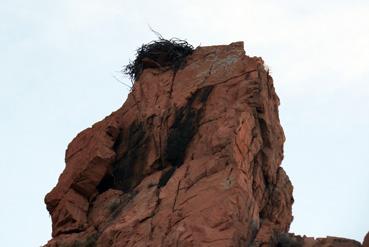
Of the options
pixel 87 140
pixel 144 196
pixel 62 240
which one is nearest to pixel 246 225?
pixel 144 196

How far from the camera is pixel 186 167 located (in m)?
19.2

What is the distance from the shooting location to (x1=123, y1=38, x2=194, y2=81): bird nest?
919 inches

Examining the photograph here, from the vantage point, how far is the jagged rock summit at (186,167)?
1770cm

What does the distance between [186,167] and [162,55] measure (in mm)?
5274

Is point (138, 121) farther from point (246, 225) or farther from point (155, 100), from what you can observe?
point (246, 225)

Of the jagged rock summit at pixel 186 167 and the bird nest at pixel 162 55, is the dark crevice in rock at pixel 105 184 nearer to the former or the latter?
the jagged rock summit at pixel 186 167

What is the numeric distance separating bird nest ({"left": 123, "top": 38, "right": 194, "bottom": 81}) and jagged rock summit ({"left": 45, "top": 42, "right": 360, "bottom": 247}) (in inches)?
6.9

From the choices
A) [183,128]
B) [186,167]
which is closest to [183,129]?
[183,128]

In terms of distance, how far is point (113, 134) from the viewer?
2225 cm

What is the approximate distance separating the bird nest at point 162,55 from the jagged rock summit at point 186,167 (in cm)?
17

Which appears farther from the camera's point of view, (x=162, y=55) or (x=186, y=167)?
(x=162, y=55)

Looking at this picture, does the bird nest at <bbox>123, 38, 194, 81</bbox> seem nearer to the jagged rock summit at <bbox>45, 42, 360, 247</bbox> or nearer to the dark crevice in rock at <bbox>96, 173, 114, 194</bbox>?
the jagged rock summit at <bbox>45, 42, 360, 247</bbox>

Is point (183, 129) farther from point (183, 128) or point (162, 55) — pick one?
point (162, 55)

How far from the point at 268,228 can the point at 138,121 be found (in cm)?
519
